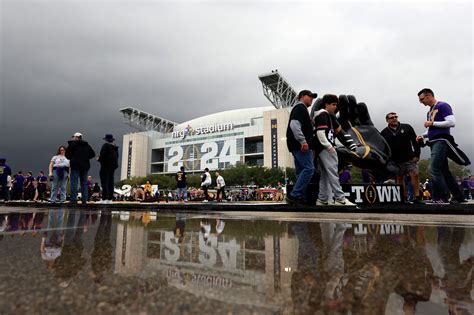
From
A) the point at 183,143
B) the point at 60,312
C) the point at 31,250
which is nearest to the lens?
the point at 60,312

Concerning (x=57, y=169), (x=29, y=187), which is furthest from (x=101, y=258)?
(x=29, y=187)

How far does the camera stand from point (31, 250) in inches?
43.1

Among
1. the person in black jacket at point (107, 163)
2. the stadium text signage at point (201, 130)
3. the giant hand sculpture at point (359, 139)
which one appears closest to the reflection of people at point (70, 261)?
the giant hand sculpture at point (359, 139)

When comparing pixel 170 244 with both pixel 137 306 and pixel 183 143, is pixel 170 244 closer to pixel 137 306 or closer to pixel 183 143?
pixel 137 306

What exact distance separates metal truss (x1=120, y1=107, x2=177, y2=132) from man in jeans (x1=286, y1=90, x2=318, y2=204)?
8070 cm

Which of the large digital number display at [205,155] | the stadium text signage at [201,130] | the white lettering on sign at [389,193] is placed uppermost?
the stadium text signage at [201,130]

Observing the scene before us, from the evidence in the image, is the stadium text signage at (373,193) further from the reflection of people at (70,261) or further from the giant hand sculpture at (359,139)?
the reflection of people at (70,261)

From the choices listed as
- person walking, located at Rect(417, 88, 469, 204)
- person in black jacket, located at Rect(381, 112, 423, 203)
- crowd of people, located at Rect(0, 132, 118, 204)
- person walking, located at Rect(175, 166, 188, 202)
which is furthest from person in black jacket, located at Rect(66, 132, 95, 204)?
person walking, located at Rect(417, 88, 469, 204)

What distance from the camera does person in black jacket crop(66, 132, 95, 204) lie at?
5.85m

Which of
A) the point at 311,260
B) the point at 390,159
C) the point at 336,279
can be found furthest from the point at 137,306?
the point at 390,159

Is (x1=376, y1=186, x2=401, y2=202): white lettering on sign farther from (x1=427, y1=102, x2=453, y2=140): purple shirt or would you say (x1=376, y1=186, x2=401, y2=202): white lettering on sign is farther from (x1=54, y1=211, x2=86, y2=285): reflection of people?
(x1=54, y1=211, x2=86, y2=285): reflection of people

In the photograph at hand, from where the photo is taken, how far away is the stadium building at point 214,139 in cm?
6028

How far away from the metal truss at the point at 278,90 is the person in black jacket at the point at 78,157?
59.8 m

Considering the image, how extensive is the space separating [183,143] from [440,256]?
247 feet
